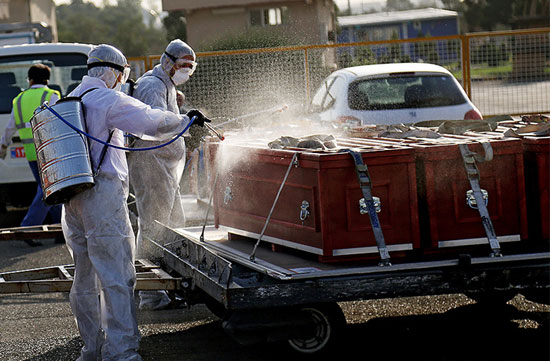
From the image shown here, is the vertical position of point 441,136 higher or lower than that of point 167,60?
lower

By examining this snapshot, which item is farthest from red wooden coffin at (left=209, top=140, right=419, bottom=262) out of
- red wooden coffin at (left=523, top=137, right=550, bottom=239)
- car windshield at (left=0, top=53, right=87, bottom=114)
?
car windshield at (left=0, top=53, right=87, bottom=114)

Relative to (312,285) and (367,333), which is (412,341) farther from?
(312,285)

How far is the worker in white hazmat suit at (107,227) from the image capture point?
5.39 meters

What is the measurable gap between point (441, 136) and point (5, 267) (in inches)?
194

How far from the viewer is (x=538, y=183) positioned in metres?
5.48

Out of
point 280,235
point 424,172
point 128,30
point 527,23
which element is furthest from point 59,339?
point 128,30

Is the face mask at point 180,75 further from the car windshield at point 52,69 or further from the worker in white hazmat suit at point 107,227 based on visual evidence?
the car windshield at point 52,69

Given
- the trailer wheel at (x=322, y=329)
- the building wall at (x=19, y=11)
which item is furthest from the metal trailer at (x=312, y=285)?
the building wall at (x=19, y=11)

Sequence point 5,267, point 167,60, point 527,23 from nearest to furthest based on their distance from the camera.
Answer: point 167,60
point 5,267
point 527,23

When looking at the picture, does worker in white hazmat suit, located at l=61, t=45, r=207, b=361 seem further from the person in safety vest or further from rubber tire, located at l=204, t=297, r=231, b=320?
the person in safety vest

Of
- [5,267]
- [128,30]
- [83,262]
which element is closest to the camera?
[83,262]

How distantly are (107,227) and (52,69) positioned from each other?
7.40m

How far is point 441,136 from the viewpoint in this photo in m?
6.00

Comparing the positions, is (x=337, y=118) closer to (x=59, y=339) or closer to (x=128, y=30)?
(x=59, y=339)
